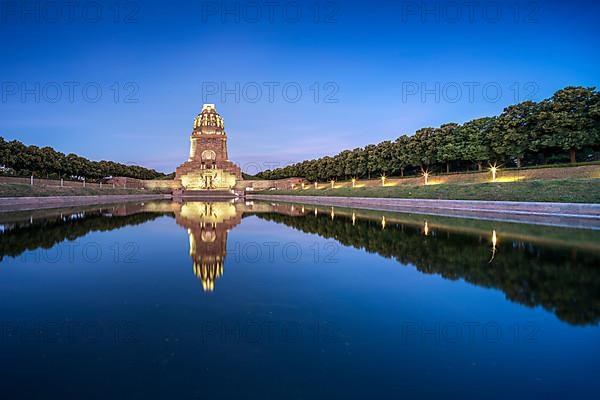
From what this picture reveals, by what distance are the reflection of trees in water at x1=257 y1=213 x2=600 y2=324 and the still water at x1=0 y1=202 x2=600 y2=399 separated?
0.14ft

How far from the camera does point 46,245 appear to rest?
9.37m

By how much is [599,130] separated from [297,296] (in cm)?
3346

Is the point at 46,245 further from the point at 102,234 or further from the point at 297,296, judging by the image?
the point at 297,296

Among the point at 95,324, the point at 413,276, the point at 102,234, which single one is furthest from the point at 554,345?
the point at 102,234

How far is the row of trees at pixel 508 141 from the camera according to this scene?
28531 mm

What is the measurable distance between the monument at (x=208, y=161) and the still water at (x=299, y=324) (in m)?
67.4

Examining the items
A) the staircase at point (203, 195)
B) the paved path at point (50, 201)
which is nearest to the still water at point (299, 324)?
the paved path at point (50, 201)

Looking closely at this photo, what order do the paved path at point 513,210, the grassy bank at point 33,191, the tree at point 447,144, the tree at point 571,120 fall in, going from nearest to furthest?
the paved path at point 513,210, the grassy bank at point 33,191, the tree at point 571,120, the tree at point 447,144

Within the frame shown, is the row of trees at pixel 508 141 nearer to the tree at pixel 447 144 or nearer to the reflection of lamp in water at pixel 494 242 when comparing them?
the tree at pixel 447 144

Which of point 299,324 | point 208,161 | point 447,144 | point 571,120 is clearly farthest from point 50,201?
point 208,161

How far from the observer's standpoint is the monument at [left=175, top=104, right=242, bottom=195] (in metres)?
79.7

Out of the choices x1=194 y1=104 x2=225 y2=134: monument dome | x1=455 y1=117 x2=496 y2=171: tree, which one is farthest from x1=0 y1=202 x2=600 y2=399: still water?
x1=194 y1=104 x2=225 y2=134: monument dome

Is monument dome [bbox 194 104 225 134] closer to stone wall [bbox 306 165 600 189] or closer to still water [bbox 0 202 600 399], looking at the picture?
stone wall [bbox 306 165 600 189]

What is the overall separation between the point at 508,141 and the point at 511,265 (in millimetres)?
30593
